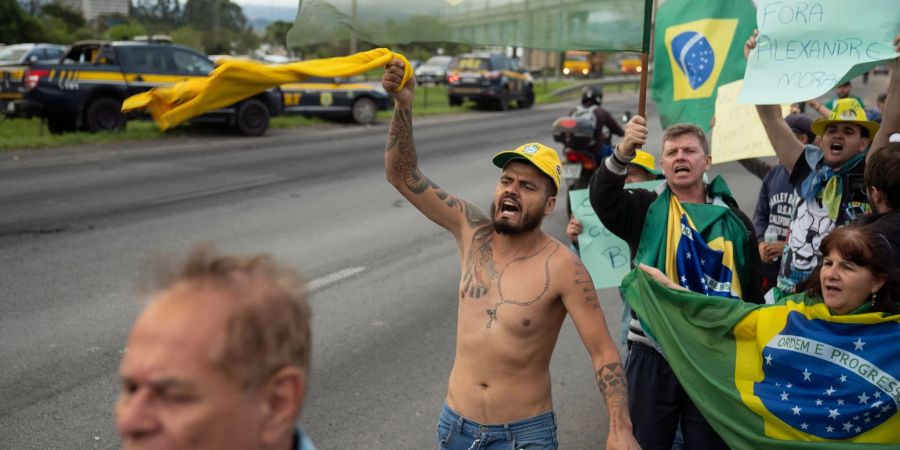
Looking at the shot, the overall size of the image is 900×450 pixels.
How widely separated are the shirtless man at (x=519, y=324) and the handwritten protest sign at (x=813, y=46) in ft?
5.26

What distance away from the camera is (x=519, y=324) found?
3.36 metres

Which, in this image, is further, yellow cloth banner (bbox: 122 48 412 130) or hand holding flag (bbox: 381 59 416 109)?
hand holding flag (bbox: 381 59 416 109)

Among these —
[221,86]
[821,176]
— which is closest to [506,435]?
[221,86]

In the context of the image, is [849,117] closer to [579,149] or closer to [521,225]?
[521,225]

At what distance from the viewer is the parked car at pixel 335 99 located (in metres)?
22.7

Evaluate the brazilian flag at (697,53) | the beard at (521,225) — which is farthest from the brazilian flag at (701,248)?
the brazilian flag at (697,53)

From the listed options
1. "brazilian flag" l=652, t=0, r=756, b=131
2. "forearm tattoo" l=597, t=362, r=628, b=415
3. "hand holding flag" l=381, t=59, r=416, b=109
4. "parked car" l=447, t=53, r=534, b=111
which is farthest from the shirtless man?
"parked car" l=447, t=53, r=534, b=111

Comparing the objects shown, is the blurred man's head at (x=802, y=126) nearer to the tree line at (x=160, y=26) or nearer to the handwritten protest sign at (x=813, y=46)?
the handwritten protest sign at (x=813, y=46)

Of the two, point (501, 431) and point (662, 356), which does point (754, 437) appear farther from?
point (501, 431)

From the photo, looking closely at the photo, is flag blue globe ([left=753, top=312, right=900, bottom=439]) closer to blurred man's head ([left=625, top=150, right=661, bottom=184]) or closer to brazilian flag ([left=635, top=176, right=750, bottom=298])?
brazilian flag ([left=635, top=176, right=750, bottom=298])

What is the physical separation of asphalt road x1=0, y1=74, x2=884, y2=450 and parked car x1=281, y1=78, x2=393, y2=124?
4641mm

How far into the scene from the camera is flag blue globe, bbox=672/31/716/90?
5.42 metres

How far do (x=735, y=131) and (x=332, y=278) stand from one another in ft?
12.5

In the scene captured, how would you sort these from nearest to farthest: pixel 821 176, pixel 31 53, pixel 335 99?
pixel 821 176, pixel 335 99, pixel 31 53
